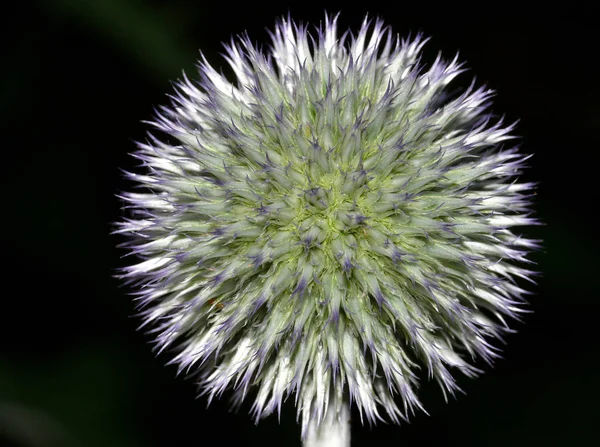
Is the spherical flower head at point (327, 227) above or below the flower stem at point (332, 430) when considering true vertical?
above

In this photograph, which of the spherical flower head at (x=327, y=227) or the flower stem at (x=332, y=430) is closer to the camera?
the spherical flower head at (x=327, y=227)

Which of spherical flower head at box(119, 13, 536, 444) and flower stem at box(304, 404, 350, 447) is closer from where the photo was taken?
spherical flower head at box(119, 13, 536, 444)

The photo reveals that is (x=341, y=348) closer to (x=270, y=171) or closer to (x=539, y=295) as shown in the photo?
(x=270, y=171)

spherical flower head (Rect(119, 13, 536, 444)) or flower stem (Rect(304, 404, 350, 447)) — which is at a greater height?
spherical flower head (Rect(119, 13, 536, 444))
